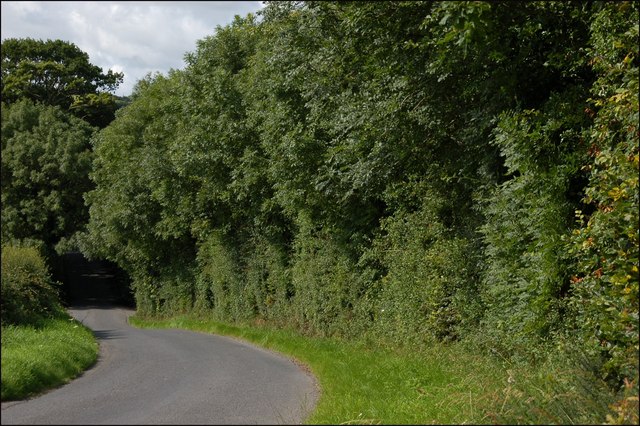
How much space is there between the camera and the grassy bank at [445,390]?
22.6ft

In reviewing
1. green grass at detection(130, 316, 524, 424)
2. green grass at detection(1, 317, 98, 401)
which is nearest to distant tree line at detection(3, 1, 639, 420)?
green grass at detection(130, 316, 524, 424)

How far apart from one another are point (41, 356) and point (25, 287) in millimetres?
→ 707

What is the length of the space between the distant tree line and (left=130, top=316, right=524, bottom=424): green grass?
0.84 meters

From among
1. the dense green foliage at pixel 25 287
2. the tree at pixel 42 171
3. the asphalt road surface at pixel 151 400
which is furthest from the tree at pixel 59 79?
the asphalt road surface at pixel 151 400

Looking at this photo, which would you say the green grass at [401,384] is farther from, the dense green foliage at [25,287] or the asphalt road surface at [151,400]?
the dense green foliage at [25,287]

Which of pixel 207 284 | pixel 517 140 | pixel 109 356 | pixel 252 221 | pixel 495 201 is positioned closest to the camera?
pixel 109 356

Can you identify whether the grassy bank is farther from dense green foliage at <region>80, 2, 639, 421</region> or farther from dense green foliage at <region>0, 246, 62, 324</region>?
dense green foliage at <region>0, 246, 62, 324</region>

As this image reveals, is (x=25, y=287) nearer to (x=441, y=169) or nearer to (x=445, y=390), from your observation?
(x=445, y=390)

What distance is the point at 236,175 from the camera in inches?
966

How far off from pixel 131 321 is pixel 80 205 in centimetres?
2604

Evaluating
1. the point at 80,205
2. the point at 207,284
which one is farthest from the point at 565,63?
the point at 207,284

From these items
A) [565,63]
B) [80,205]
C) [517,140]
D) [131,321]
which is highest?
[565,63]

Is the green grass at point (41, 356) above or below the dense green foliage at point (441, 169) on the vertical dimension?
below

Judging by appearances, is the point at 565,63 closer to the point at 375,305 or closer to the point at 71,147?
the point at 71,147
